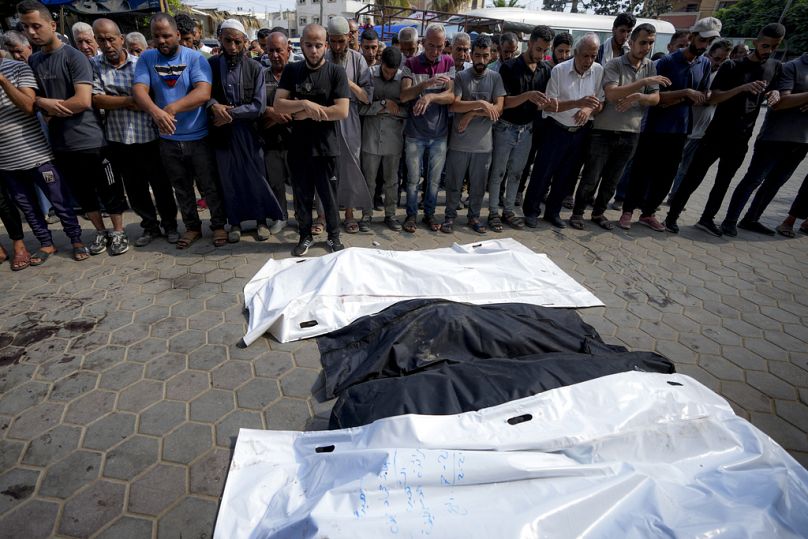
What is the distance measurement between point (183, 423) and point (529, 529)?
192 cm

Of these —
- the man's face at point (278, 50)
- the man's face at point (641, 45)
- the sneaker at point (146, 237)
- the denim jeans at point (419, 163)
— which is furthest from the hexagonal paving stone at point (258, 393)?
the man's face at point (641, 45)

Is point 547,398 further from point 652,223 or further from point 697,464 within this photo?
point 652,223

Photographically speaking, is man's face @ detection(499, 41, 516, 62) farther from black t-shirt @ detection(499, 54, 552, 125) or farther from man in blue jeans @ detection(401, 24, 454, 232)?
man in blue jeans @ detection(401, 24, 454, 232)

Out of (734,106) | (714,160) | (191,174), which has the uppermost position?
(734,106)

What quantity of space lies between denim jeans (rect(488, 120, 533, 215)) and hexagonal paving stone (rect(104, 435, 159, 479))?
427cm

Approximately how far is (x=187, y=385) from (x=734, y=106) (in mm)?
6264

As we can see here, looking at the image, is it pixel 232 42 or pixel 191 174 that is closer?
pixel 232 42

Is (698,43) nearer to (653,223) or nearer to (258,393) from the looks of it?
(653,223)

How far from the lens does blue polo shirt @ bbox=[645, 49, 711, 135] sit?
183 inches

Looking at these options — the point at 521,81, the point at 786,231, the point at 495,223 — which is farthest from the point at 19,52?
the point at 786,231

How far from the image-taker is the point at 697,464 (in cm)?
177

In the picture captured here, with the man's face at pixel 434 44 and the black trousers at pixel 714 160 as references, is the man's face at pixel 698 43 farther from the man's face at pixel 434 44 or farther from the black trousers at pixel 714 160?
the man's face at pixel 434 44

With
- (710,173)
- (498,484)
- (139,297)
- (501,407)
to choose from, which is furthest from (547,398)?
(710,173)

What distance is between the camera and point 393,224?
5.07 meters
